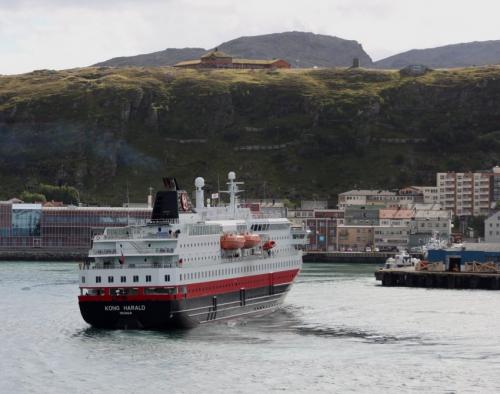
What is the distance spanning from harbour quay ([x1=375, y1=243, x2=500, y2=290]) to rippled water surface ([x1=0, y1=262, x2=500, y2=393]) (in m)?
21.1

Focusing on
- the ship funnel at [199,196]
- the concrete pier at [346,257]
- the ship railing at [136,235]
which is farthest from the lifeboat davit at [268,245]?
the concrete pier at [346,257]

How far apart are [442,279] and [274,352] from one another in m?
53.3

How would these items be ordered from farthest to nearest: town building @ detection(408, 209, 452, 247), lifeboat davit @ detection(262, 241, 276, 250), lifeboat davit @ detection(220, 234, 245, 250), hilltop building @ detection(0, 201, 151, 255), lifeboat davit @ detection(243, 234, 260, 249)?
town building @ detection(408, 209, 452, 247) → hilltop building @ detection(0, 201, 151, 255) → lifeboat davit @ detection(262, 241, 276, 250) → lifeboat davit @ detection(243, 234, 260, 249) → lifeboat davit @ detection(220, 234, 245, 250)

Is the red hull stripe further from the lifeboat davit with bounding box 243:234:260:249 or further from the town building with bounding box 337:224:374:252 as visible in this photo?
the town building with bounding box 337:224:374:252

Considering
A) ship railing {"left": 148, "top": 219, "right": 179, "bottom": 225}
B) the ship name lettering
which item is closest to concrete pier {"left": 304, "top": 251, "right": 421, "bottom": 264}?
ship railing {"left": 148, "top": 219, "right": 179, "bottom": 225}

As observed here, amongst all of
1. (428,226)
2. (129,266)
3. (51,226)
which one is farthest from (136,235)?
(428,226)

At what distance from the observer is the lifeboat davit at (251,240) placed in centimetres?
8519

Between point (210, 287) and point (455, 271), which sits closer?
point (210, 287)

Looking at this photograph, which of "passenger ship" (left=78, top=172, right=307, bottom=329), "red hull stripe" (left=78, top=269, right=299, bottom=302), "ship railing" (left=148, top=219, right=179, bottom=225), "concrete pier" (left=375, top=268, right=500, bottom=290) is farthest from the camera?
"concrete pier" (left=375, top=268, right=500, bottom=290)

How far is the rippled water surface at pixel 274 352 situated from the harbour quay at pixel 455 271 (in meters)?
21.1

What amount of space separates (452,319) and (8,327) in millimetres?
26962

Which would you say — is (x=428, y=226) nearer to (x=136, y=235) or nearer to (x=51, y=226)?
(x=51, y=226)

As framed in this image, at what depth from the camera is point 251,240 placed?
8581 cm

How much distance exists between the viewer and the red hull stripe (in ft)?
240
